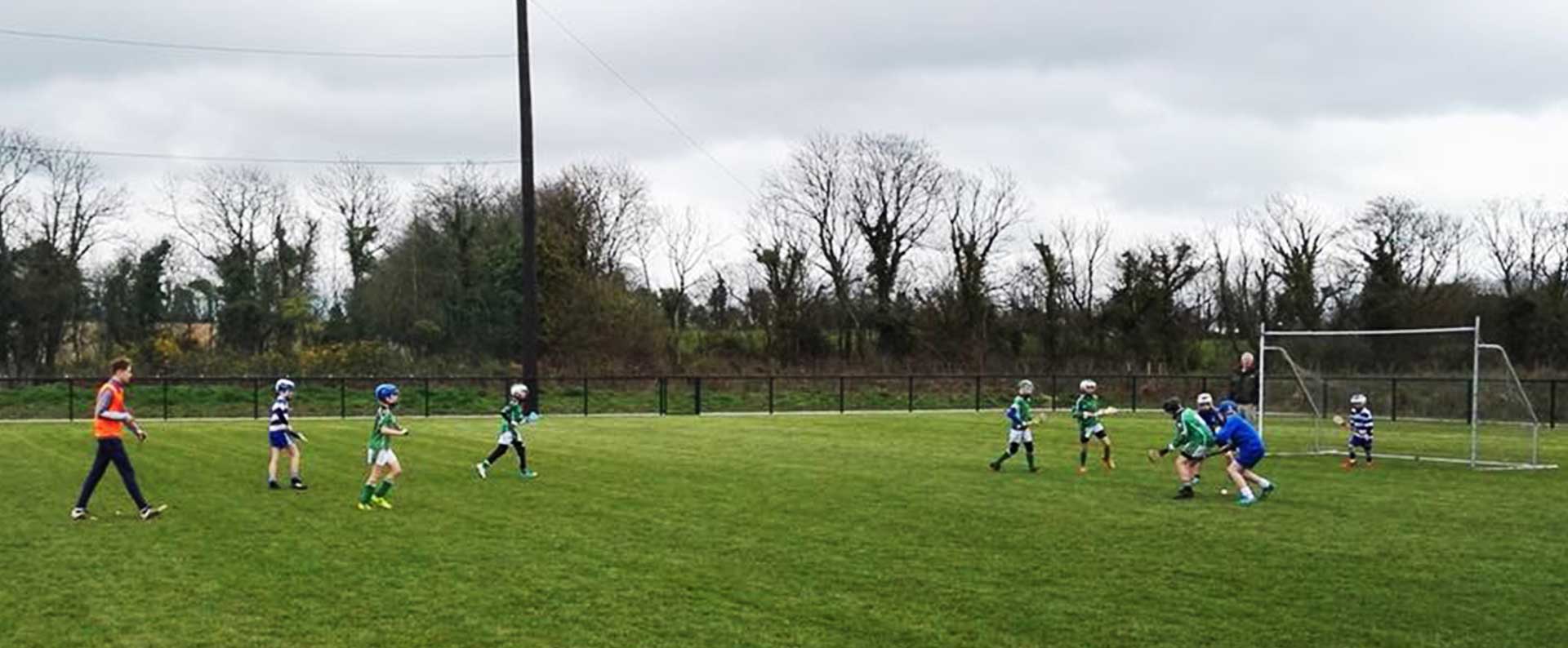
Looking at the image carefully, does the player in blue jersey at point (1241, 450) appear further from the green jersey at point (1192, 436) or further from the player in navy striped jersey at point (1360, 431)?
the player in navy striped jersey at point (1360, 431)

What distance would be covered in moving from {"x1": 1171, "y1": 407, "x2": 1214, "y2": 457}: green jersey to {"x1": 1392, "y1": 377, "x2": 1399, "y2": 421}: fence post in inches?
744

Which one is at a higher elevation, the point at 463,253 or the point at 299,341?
the point at 463,253

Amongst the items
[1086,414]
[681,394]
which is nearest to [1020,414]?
[1086,414]

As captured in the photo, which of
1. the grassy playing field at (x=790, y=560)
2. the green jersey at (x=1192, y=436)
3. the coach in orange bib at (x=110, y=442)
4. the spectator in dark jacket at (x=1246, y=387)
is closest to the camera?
the grassy playing field at (x=790, y=560)

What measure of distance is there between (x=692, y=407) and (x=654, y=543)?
98.2 feet

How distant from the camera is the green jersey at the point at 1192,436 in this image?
53.5 feet

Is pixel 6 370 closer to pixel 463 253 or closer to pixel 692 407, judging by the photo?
pixel 463 253

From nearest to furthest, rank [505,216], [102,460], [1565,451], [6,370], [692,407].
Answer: [102,460], [1565,451], [692,407], [6,370], [505,216]

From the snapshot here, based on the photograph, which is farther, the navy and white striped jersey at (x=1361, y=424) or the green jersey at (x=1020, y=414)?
the navy and white striped jersey at (x=1361, y=424)

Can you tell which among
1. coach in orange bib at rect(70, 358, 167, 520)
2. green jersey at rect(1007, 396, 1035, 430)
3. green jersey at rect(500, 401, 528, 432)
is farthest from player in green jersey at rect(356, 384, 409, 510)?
green jersey at rect(1007, 396, 1035, 430)

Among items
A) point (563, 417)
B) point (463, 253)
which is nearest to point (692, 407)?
point (563, 417)

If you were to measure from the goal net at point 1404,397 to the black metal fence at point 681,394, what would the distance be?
4.0 inches

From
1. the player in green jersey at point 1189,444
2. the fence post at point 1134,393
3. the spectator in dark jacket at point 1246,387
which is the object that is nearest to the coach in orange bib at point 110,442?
the player in green jersey at point 1189,444

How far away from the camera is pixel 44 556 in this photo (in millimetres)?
11750
